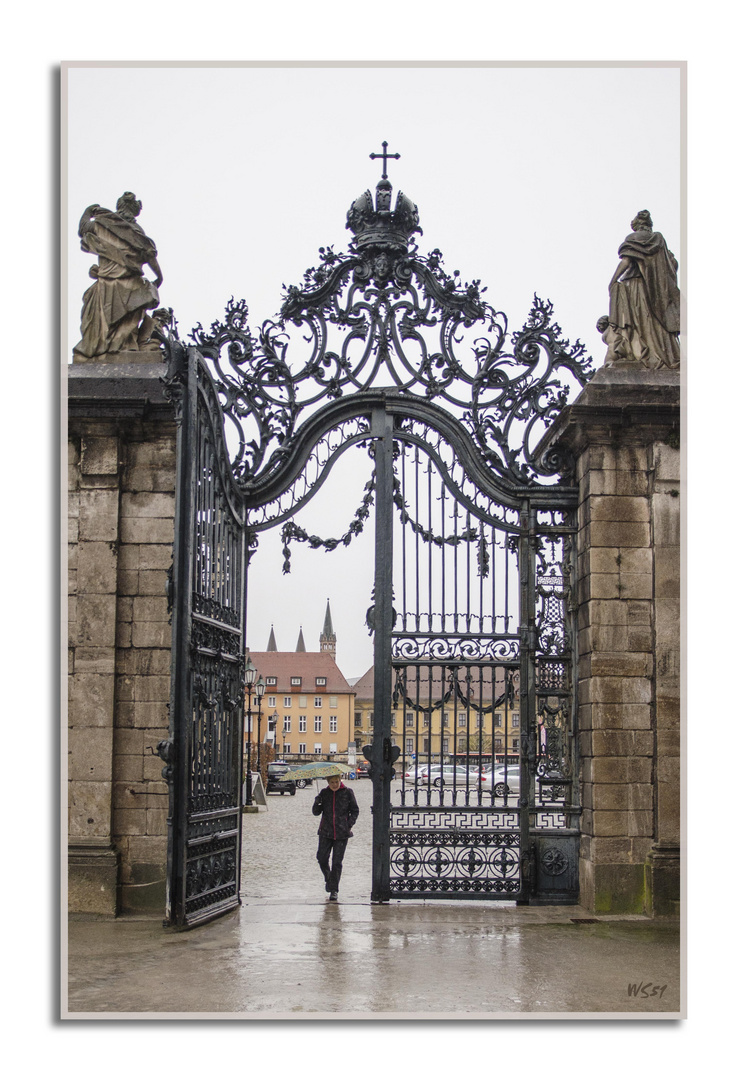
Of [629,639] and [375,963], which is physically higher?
[629,639]

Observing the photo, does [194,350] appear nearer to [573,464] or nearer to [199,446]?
[199,446]

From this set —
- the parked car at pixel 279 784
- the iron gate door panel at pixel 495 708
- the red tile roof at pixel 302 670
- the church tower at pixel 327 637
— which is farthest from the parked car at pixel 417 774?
the church tower at pixel 327 637

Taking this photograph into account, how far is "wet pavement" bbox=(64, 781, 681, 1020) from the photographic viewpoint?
22.4 feet

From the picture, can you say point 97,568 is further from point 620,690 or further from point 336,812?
point 620,690

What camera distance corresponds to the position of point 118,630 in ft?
33.6

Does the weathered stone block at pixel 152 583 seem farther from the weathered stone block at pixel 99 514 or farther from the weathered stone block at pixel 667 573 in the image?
the weathered stone block at pixel 667 573

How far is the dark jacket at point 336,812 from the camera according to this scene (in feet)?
37.7

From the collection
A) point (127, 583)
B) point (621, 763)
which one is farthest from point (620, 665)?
point (127, 583)

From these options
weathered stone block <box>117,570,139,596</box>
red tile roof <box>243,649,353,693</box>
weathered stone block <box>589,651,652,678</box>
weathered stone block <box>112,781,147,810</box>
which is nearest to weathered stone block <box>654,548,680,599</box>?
weathered stone block <box>589,651,652,678</box>

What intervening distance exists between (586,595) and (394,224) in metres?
3.78

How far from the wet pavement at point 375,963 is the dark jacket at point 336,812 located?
607mm

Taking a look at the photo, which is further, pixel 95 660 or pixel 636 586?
pixel 636 586

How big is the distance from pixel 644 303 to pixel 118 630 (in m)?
5.40

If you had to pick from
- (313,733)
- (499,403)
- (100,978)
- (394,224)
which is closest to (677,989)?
(100,978)
